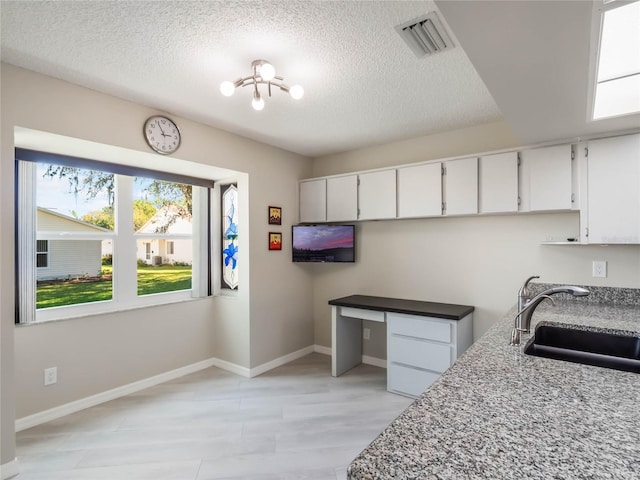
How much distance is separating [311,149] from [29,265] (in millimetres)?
2872

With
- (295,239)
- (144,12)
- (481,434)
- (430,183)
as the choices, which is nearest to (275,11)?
(144,12)

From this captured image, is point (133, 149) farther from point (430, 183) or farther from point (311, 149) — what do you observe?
point (430, 183)

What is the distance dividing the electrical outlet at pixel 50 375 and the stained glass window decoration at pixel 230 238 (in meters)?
1.71

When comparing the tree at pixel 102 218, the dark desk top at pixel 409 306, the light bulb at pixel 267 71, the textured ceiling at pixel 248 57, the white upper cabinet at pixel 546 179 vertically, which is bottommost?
the dark desk top at pixel 409 306

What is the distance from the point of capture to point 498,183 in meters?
2.80

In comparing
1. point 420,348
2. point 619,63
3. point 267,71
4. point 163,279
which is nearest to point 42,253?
point 163,279

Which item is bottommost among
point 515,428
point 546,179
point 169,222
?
point 515,428

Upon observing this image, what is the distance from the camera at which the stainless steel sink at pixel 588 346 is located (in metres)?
1.59

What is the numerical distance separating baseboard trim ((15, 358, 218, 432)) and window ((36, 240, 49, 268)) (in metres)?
1.15

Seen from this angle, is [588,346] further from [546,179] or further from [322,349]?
[322,349]

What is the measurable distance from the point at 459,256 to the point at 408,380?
1.28m

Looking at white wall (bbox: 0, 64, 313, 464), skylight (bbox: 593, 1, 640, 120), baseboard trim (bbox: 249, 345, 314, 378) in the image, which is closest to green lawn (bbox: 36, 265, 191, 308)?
white wall (bbox: 0, 64, 313, 464)

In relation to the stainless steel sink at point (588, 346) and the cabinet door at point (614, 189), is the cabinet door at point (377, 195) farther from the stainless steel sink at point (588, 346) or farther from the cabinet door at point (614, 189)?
the stainless steel sink at point (588, 346)

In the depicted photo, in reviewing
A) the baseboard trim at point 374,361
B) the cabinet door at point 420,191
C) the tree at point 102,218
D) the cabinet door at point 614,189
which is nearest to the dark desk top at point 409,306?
the baseboard trim at point 374,361
